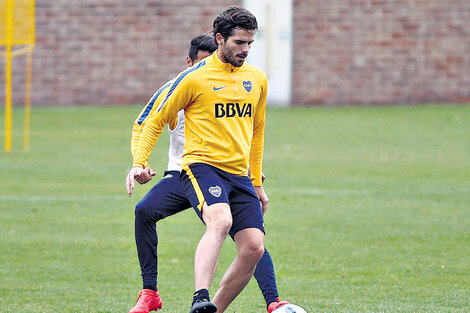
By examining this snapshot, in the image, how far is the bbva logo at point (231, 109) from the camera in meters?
5.93

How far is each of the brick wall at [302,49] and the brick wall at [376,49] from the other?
1.1 inches

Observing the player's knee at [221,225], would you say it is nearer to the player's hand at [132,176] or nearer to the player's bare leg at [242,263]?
the player's bare leg at [242,263]

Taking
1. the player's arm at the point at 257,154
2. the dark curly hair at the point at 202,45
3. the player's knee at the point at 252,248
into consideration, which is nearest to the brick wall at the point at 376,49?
the dark curly hair at the point at 202,45

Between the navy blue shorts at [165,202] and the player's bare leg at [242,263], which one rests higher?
the navy blue shorts at [165,202]

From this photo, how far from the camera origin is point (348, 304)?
6.79m

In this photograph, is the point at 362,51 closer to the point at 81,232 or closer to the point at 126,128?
the point at 126,128

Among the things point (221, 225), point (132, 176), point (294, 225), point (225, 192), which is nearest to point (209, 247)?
point (221, 225)

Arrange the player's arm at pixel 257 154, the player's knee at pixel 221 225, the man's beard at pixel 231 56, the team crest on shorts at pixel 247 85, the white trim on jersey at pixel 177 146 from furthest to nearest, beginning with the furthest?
1. the white trim on jersey at pixel 177 146
2. the player's arm at pixel 257 154
3. the team crest on shorts at pixel 247 85
4. the man's beard at pixel 231 56
5. the player's knee at pixel 221 225

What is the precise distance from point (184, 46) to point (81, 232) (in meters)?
14.2

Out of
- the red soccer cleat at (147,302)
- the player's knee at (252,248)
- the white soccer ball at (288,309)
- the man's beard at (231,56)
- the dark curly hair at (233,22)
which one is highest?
the dark curly hair at (233,22)

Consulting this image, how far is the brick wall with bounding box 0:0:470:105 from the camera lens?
23438mm

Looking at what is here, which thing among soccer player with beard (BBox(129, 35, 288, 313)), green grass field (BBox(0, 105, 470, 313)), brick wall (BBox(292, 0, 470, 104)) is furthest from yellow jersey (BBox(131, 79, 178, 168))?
brick wall (BBox(292, 0, 470, 104))

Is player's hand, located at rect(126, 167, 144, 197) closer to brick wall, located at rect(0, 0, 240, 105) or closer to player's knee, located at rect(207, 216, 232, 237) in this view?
player's knee, located at rect(207, 216, 232, 237)

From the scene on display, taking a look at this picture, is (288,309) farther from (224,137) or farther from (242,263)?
(224,137)
